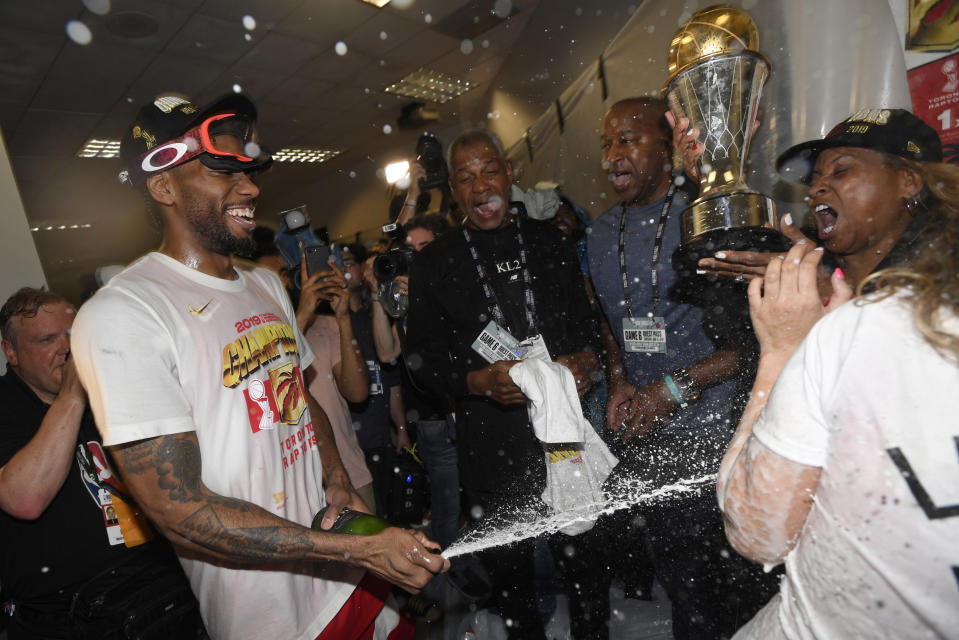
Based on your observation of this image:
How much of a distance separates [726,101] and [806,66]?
2.58 ft

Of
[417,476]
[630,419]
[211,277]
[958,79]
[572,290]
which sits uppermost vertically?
[958,79]

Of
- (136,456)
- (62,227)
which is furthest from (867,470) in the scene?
(62,227)

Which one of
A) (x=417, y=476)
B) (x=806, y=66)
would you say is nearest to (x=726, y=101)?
(x=806, y=66)

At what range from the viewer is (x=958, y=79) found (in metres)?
1.80

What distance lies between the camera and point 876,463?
0.82 m

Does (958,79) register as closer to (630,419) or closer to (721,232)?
(721,232)

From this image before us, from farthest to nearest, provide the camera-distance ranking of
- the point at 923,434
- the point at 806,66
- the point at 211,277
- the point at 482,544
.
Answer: the point at 482,544, the point at 806,66, the point at 211,277, the point at 923,434

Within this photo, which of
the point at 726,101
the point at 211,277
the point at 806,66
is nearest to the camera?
the point at 726,101

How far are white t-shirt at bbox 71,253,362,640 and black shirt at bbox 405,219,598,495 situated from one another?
0.86 metres

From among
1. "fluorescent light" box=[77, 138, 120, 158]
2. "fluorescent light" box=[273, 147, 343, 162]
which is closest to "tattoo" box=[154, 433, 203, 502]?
"fluorescent light" box=[77, 138, 120, 158]

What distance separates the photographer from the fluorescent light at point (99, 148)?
8883 mm

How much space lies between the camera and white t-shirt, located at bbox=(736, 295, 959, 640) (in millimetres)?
773

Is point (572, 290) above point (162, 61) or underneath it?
underneath

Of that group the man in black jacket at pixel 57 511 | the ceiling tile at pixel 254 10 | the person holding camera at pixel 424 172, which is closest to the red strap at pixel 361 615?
the man in black jacket at pixel 57 511
